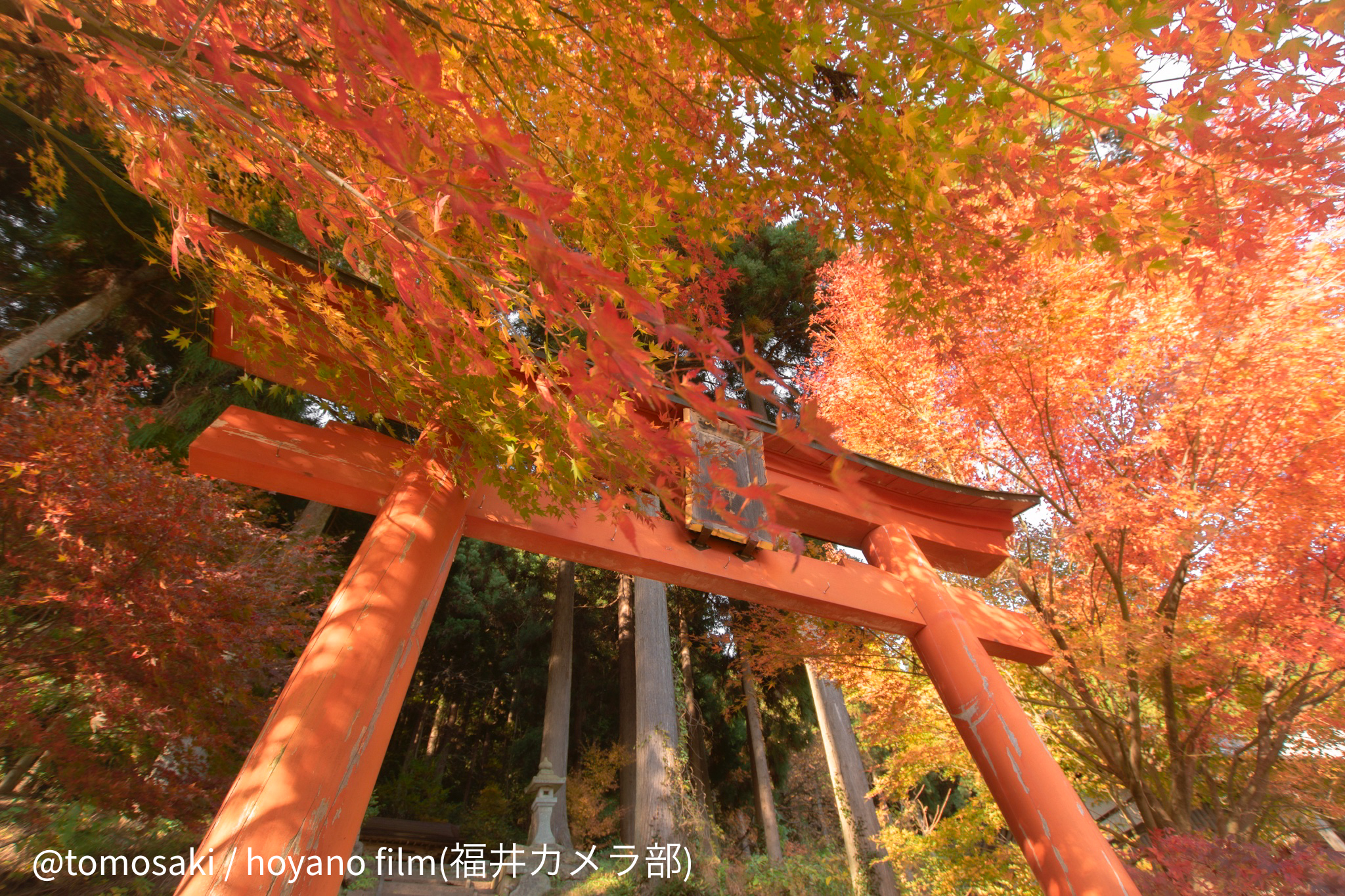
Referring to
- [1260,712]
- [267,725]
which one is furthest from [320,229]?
[1260,712]

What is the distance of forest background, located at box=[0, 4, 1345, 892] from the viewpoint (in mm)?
1492

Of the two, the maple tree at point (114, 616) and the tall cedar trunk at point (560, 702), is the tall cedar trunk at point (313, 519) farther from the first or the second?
the tall cedar trunk at point (560, 702)

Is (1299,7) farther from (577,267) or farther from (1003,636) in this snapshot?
(1003,636)

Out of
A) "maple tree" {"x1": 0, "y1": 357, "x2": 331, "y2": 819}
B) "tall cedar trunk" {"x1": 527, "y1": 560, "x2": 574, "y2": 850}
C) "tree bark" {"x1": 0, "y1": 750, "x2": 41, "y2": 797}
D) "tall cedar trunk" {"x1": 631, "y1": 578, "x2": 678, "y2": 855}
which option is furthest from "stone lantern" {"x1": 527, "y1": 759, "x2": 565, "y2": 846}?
"tree bark" {"x1": 0, "y1": 750, "x2": 41, "y2": 797}

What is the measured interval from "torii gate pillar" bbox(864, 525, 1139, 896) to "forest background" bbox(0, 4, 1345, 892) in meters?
1.19

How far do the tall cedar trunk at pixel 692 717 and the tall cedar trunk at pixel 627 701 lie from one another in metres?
1.05

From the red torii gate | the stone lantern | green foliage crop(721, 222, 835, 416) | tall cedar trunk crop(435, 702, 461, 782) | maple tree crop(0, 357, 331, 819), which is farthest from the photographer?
tall cedar trunk crop(435, 702, 461, 782)

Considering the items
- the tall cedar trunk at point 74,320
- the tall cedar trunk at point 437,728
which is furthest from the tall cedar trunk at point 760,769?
the tall cedar trunk at point 74,320

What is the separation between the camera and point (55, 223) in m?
6.79

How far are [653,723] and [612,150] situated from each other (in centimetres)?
706

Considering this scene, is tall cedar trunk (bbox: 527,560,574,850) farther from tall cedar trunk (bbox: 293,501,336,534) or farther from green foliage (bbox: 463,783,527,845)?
tall cedar trunk (bbox: 293,501,336,534)

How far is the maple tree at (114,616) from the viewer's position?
12.9ft

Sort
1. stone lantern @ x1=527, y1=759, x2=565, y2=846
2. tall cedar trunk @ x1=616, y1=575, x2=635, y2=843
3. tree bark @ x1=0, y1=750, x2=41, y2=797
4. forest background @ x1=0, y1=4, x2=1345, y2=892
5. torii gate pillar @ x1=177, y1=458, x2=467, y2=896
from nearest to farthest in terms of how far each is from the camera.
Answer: forest background @ x1=0, y1=4, x2=1345, y2=892, torii gate pillar @ x1=177, y1=458, x2=467, y2=896, tree bark @ x1=0, y1=750, x2=41, y2=797, stone lantern @ x1=527, y1=759, x2=565, y2=846, tall cedar trunk @ x1=616, y1=575, x2=635, y2=843

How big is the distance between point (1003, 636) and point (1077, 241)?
8.80 ft
